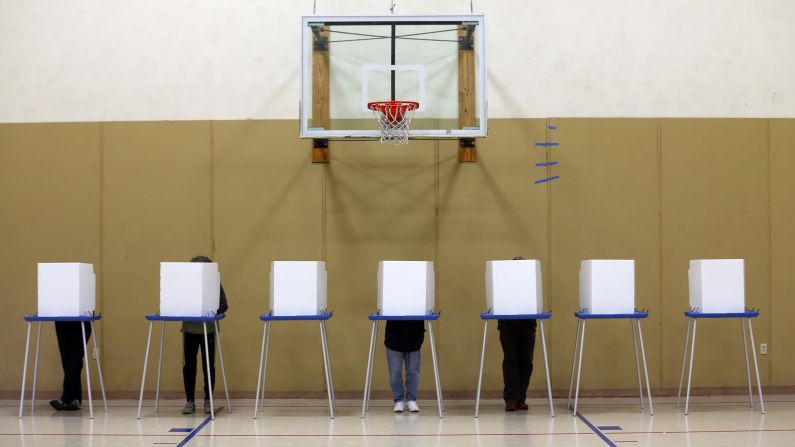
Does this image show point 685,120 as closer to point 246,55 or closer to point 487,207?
point 487,207

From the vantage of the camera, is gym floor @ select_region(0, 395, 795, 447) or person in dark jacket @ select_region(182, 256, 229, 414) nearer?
gym floor @ select_region(0, 395, 795, 447)

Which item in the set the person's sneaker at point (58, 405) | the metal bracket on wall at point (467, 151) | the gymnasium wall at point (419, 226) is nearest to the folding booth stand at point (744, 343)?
the gymnasium wall at point (419, 226)

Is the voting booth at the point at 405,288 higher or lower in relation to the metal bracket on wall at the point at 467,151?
lower

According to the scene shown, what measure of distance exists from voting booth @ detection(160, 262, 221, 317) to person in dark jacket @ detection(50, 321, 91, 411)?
33.6 inches

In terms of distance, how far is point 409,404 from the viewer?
6.02 meters

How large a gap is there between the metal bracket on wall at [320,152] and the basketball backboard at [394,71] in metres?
0.40

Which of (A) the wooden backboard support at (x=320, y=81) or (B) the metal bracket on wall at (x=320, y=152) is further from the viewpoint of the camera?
(B) the metal bracket on wall at (x=320, y=152)

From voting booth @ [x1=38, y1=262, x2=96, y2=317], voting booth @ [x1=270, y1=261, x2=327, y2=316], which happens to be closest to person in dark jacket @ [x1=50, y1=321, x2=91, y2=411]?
voting booth @ [x1=38, y1=262, x2=96, y2=317]

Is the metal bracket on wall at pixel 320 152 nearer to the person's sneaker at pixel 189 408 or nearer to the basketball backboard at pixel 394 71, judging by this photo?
the basketball backboard at pixel 394 71

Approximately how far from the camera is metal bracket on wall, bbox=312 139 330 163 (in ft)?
22.2

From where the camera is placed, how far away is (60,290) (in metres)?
5.96

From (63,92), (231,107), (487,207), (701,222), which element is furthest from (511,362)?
(63,92)

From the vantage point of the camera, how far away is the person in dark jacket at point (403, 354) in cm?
595

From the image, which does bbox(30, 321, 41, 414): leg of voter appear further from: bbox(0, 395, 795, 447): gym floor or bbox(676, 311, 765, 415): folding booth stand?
bbox(676, 311, 765, 415): folding booth stand
